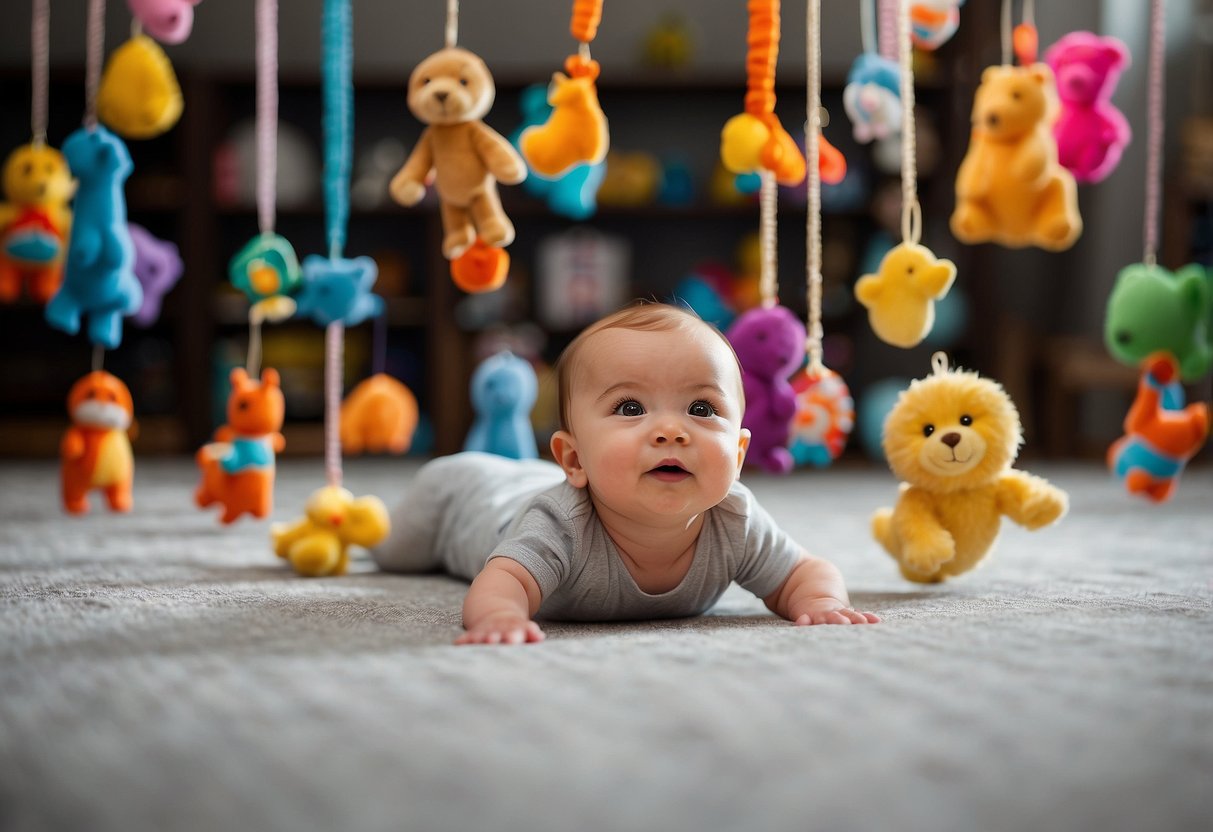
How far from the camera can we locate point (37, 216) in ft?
5.40

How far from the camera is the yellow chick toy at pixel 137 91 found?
4.63 feet

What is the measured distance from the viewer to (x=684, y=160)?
11.4 ft

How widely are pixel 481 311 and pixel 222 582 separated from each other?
7.05 feet

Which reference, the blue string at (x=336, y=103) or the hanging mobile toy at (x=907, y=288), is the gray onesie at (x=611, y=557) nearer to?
the hanging mobile toy at (x=907, y=288)

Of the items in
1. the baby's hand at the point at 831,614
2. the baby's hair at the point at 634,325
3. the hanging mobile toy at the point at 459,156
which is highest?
the hanging mobile toy at the point at 459,156

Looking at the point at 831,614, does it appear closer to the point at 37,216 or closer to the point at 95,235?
the point at 95,235

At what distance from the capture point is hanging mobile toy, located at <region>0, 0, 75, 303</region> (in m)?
1.61

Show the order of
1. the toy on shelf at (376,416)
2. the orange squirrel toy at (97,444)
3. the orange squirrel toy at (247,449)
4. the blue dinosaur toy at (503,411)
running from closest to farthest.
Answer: the orange squirrel toy at (247,449) < the orange squirrel toy at (97,444) < the toy on shelf at (376,416) < the blue dinosaur toy at (503,411)

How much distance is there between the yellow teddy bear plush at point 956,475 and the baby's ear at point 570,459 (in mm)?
319

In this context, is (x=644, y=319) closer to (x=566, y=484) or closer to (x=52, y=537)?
(x=566, y=484)

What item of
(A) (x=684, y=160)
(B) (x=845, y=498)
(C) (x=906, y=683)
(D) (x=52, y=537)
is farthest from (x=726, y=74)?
(C) (x=906, y=683)

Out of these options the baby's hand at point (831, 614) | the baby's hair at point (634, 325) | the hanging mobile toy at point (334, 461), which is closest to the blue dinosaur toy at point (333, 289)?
the hanging mobile toy at point (334, 461)

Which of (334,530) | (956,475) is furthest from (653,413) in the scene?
(334,530)

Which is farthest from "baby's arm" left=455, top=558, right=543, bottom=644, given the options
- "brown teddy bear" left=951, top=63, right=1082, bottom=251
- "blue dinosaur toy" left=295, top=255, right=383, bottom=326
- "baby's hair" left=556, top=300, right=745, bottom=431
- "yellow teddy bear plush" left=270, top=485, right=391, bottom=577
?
"brown teddy bear" left=951, top=63, right=1082, bottom=251
